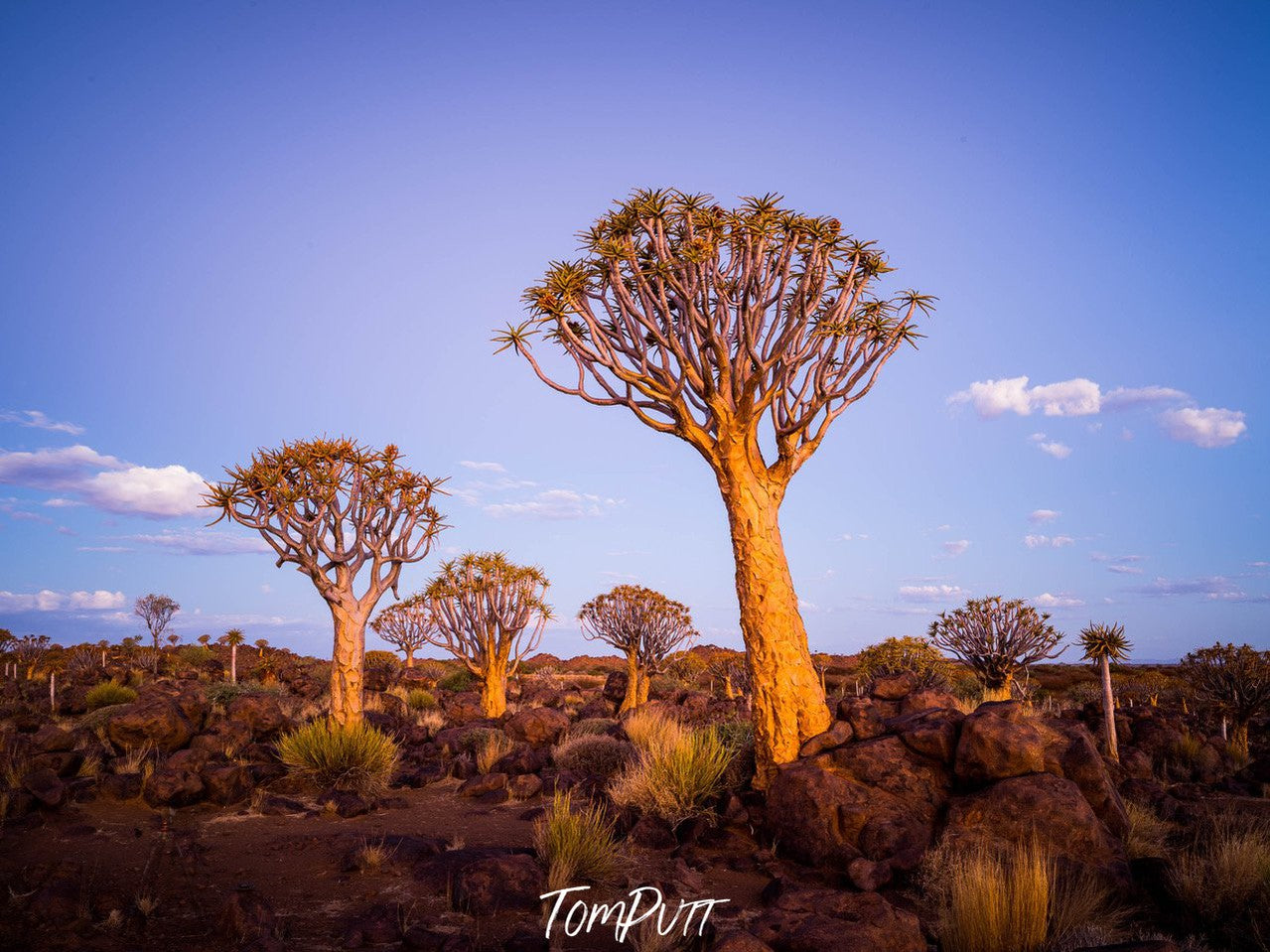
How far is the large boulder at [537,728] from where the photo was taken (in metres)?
14.7

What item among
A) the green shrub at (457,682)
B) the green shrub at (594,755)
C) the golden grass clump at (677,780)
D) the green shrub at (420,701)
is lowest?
the green shrub at (457,682)

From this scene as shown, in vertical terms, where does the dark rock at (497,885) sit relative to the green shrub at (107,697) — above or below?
below

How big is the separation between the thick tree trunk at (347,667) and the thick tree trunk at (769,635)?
25.2 feet

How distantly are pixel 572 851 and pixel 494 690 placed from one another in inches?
503

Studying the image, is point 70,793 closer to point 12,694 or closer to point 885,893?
point 885,893

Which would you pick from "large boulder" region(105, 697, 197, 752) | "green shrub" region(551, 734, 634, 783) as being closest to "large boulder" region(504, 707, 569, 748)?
"green shrub" region(551, 734, 634, 783)

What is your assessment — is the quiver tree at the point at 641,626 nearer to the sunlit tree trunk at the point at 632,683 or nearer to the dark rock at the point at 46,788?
the sunlit tree trunk at the point at 632,683

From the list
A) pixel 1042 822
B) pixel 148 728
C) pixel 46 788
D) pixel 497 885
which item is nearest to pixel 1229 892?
pixel 1042 822

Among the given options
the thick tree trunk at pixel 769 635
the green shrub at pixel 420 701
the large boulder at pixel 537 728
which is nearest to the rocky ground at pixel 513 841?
the thick tree trunk at pixel 769 635

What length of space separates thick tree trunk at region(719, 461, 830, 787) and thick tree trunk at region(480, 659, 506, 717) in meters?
11.0

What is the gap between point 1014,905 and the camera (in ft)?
18.5

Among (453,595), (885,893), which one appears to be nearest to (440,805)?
(885,893)

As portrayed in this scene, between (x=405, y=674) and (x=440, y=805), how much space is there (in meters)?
20.2

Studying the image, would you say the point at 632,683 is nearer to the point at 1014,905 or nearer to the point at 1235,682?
the point at 1235,682
